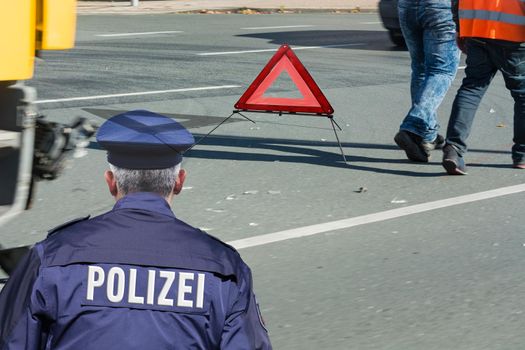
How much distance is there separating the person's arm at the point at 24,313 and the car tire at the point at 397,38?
1601cm

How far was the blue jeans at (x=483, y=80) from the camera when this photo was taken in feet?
28.0

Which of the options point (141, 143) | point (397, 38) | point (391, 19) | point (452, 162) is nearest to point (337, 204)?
point (452, 162)

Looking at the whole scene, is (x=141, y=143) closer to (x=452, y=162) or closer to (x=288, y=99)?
(x=452, y=162)

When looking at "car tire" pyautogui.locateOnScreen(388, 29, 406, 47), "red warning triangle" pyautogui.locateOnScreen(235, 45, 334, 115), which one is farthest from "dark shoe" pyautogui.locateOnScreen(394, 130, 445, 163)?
"car tire" pyautogui.locateOnScreen(388, 29, 406, 47)

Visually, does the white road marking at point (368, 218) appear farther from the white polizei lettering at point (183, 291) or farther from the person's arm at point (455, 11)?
the white polizei lettering at point (183, 291)

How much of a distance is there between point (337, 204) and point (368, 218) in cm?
42

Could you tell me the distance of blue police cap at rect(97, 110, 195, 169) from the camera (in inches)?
110

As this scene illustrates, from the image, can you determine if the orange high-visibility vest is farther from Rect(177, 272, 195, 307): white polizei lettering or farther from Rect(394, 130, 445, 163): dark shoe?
Rect(177, 272, 195, 307): white polizei lettering

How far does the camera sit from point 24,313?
8.63ft

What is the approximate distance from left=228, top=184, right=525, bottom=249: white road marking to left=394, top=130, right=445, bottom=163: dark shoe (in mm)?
1017

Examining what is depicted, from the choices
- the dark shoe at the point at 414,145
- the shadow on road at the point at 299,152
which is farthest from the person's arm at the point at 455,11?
the shadow on road at the point at 299,152

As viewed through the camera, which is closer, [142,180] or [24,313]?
[24,313]

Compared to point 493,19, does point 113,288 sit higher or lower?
lower

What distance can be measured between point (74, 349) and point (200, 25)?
18.8 metres
